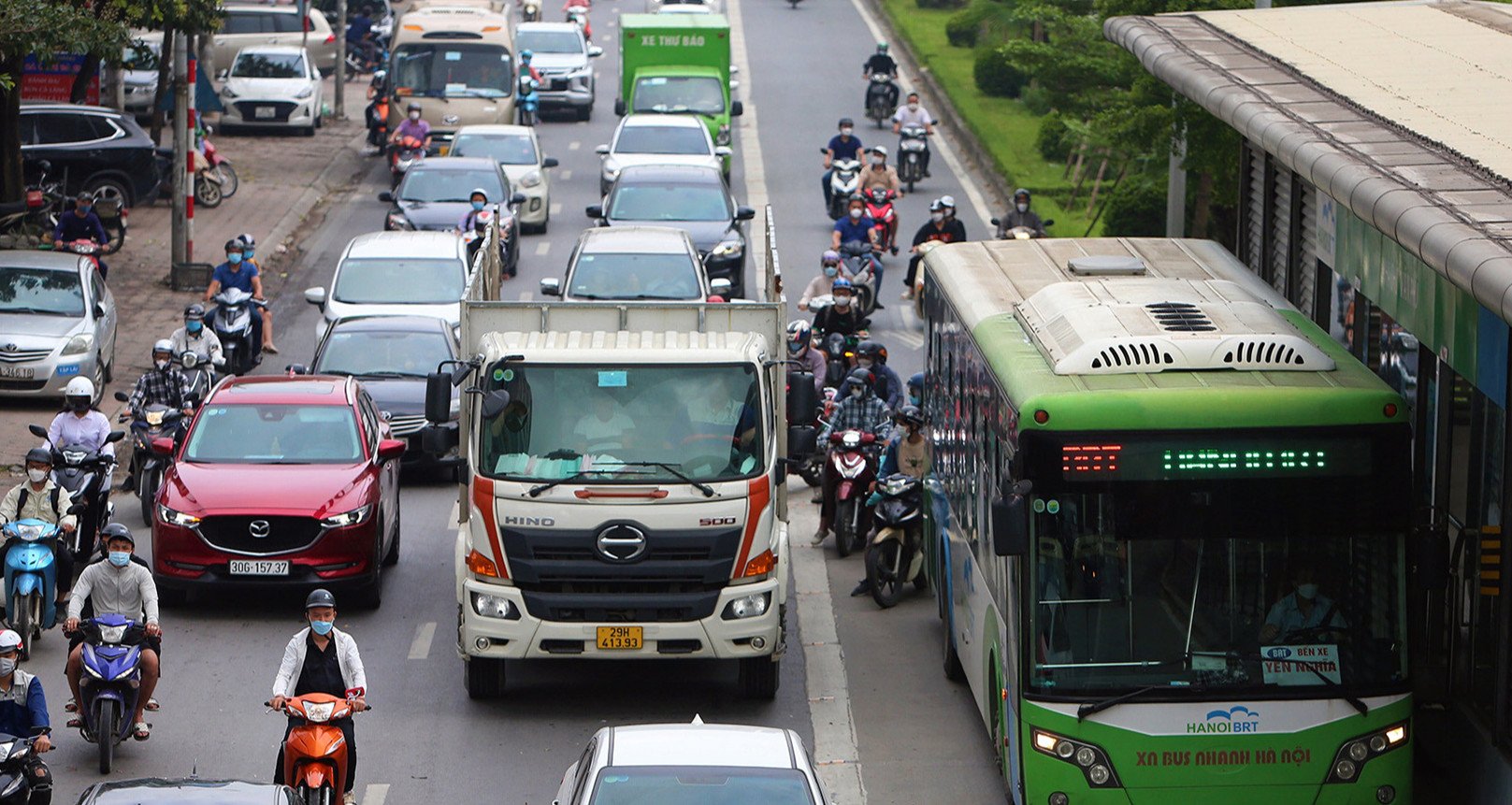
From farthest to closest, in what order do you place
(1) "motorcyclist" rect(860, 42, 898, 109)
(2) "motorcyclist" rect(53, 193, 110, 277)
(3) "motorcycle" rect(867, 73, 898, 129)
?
(1) "motorcyclist" rect(860, 42, 898, 109) → (3) "motorcycle" rect(867, 73, 898, 129) → (2) "motorcyclist" rect(53, 193, 110, 277)

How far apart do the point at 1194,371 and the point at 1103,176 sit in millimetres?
27824

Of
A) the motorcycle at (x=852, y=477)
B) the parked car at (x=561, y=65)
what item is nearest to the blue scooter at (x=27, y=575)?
the motorcycle at (x=852, y=477)

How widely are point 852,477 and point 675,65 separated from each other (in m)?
25.4

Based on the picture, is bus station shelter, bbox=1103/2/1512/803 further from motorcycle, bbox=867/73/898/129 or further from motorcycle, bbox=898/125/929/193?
motorcycle, bbox=867/73/898/129

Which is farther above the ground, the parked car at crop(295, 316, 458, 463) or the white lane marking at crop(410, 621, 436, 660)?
the parked car at crop(295, 316, 458, 463)

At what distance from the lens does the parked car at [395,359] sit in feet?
71.7

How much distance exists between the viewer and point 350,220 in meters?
36.9

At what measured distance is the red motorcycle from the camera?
1257 inches

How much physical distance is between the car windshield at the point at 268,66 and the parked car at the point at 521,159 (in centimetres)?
975

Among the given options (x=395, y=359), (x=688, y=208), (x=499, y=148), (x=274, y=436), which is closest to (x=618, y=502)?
(x=274, y=436)

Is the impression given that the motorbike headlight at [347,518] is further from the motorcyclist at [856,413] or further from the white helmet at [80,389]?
the motorcyclist at [856,413]

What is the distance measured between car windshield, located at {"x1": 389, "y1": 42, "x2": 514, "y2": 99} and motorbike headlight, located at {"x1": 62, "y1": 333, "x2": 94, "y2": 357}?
17.3 meters

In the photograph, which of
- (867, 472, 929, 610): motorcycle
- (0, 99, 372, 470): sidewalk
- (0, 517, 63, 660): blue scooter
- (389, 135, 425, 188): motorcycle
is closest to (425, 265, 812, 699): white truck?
(867, 472, 929, 610): motorcycle

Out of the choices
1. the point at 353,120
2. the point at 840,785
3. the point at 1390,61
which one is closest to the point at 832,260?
the point at 1390,61
